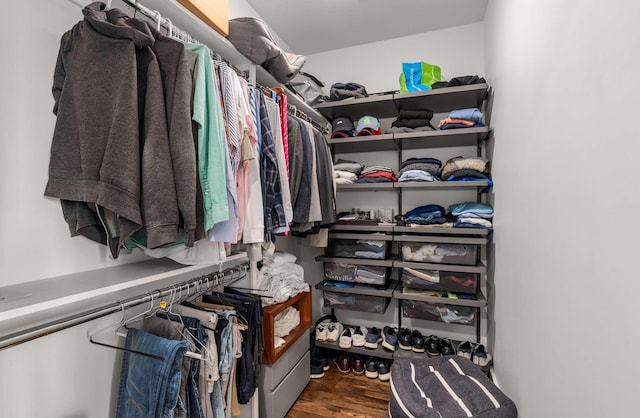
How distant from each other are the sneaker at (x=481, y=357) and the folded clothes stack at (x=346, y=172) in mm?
1392

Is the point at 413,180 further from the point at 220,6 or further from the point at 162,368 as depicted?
the point at 162,368

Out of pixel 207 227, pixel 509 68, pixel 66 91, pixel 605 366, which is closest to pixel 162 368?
pixel 207 227

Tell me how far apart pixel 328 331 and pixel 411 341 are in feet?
2.04

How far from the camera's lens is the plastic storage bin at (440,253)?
1854 millimetres

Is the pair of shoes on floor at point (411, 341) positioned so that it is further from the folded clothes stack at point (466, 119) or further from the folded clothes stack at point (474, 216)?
the folded clothes stack at point (466, 119)

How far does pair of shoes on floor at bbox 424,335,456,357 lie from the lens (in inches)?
76.9

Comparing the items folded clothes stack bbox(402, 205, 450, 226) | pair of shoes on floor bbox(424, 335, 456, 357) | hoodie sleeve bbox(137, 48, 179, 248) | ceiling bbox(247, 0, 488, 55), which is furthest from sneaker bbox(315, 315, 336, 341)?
ceiling bbox(247, 0, 488, 55)

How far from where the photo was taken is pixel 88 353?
97 centimetres

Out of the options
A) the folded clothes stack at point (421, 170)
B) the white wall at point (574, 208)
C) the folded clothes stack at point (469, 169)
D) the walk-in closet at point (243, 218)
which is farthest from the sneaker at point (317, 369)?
the folded clothes stack at point (469, 169)

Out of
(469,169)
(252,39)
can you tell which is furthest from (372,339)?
(252,39)

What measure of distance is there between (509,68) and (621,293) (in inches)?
48.2

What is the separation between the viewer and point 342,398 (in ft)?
6.09

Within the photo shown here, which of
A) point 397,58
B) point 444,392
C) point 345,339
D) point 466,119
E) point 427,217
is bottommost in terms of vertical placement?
point 345,339

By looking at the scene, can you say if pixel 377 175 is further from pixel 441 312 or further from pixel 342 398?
pixel 342 398
